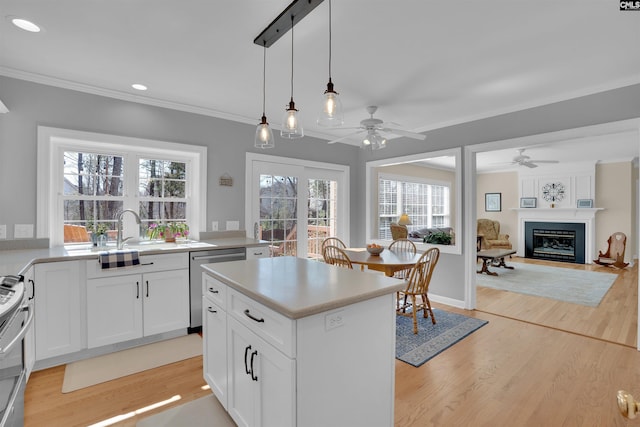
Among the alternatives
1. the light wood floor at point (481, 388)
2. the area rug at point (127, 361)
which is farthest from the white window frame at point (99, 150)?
the light wood floor at point (481, 388)

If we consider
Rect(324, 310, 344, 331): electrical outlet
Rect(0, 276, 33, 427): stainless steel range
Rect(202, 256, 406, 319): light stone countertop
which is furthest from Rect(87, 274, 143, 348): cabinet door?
Rect(324, 310, 344, 331): electrical outlet

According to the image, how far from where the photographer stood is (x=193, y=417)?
6.48ft

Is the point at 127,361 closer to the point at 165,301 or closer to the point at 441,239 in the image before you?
the point at 165,301

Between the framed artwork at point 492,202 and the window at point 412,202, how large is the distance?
1.31 metres

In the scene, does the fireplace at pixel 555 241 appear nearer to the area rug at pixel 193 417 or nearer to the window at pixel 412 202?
the window at pixel 412 202

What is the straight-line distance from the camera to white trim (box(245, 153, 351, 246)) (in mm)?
4184

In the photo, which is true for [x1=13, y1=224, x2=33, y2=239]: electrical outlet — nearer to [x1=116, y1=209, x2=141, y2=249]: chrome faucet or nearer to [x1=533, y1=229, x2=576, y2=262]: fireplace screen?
[x1=116, y1=209, x2=141, y2=249]: chrome faucet

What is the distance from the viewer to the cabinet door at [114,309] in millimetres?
2689

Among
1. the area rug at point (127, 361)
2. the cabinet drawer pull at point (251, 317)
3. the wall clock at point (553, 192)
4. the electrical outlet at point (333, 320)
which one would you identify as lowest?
the area rug at point (127, 361)

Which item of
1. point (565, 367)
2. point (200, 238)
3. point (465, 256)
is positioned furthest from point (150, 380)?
point (465, 256)

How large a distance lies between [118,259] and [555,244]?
381 inches

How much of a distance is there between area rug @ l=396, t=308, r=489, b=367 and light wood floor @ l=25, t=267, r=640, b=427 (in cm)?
10

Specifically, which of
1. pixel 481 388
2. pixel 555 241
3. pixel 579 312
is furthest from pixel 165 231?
pixel 555 241

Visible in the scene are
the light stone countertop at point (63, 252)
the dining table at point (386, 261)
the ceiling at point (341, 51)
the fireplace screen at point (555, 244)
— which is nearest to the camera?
the ceiling at point (341, 51)
